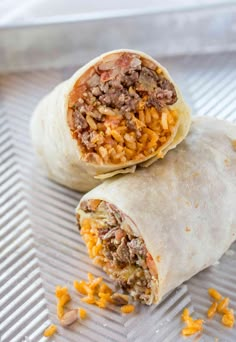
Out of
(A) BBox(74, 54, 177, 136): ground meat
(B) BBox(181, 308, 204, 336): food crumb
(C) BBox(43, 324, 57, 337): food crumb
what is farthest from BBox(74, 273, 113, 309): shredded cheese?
(A) BBox(74, 54, 177, 136): ground meat

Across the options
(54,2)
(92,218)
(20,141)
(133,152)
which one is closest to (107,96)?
(133,152)

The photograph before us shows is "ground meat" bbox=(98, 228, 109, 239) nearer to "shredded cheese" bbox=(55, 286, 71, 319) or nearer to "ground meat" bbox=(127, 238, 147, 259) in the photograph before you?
"ground meat" bbox=(127, 238, 147, 259)

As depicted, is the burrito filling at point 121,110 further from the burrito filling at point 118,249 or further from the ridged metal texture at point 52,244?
the ridged metal texture at point 52,244

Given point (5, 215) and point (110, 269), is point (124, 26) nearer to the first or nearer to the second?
point (5, 215)

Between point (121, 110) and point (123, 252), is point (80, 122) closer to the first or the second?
point (121, 110)

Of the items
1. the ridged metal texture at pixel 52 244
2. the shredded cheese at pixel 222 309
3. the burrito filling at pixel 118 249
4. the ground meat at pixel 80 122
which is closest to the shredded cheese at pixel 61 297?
the ridged metal texture at pixel 52 244

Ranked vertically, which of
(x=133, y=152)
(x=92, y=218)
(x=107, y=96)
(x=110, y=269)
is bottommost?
(x=110, y=269)
